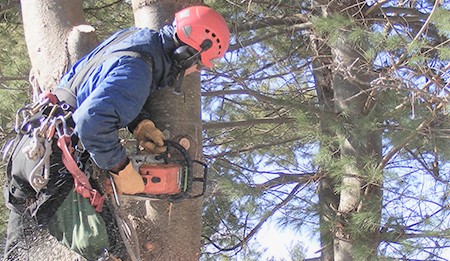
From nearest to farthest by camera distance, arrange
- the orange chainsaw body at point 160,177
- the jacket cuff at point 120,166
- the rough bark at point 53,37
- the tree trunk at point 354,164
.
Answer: the jacket cuff at point 120,166 → the orange chainsaw body at point 160,177 → the rough bark at point 53,37 → the tree trunk at point 354,164

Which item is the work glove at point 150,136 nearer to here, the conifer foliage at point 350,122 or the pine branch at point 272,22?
the conifer foliage at point 350,122

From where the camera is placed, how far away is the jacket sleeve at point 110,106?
2.34 m

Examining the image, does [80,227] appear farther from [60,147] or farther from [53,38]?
[53,38]

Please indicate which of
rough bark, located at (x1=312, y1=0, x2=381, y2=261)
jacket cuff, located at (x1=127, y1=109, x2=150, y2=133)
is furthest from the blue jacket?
rough bark, located at (x1=312, y1=0, x2=381, y2=261)

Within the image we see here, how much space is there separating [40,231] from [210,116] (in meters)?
3.89

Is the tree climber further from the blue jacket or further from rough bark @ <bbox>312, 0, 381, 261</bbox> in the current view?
rough bark @ <bbox>312, 0, 381, 261</bbox>

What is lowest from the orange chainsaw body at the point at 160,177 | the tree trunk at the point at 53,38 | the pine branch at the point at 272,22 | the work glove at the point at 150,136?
the orange chainsaw body at the point at 160,177

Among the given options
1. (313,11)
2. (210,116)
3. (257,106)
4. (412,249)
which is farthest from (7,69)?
(412,249)

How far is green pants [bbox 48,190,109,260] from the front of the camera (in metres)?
2.50

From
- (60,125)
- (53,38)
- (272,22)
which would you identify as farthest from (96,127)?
(272,22)

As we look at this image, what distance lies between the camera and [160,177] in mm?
2607

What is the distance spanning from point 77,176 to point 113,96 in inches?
14.8

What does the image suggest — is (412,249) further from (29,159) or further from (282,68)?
(29,159)

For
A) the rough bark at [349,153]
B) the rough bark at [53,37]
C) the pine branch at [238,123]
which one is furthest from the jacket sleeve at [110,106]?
the pine branch at [238,123]
